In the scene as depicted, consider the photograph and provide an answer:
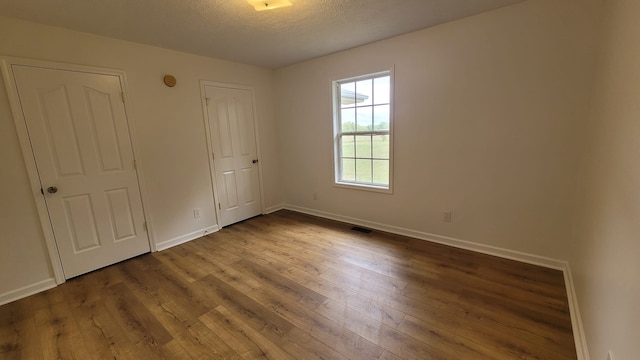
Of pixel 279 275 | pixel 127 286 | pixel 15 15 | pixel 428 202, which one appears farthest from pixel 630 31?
pixel 15 15

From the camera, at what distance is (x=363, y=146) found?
353 cm

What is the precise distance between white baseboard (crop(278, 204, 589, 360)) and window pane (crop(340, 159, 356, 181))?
1.92 ft

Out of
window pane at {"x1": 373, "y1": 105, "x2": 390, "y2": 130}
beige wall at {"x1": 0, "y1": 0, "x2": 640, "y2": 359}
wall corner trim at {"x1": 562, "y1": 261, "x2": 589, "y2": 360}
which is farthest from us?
window pane at {"x1": 373, "y1": 105, "x2": 390, "y2": 130}

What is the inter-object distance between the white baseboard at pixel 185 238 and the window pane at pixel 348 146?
217 cm

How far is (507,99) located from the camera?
2.37m

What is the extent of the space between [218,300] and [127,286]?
3.22ft

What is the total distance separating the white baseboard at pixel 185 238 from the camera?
3124 millimetres

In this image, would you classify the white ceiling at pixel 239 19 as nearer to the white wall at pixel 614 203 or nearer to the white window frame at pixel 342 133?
the white window frame at pixel 342 133

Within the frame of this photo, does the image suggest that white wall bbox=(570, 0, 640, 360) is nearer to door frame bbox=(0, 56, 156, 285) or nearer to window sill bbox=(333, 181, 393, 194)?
window sill bbox=(333, 181, 393, 194)

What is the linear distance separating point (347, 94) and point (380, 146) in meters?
0.90

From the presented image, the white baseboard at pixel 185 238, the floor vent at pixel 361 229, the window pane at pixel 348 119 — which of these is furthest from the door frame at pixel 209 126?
the floor vent at pixel 361 229

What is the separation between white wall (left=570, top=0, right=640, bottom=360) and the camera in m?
0.96

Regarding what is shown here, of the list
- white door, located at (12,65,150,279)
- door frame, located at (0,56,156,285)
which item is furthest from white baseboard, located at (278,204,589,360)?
door frame, located at (0,56,156,285)

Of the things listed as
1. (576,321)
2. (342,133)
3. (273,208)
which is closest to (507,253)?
(576,321)
